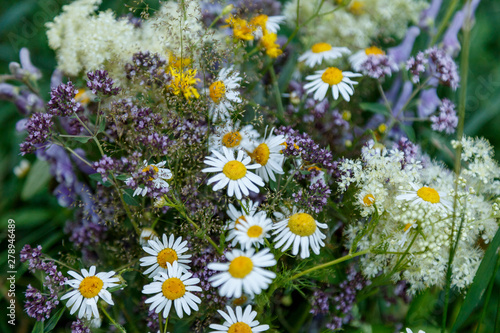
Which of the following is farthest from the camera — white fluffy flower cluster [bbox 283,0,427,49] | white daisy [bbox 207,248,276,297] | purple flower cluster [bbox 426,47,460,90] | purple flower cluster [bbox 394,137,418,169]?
white fluffy flower cluster [bbox 283,0,427,49]

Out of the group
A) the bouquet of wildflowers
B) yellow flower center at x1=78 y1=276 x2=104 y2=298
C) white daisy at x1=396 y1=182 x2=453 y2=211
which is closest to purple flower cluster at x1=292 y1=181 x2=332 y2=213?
the bouquet of wildflowers

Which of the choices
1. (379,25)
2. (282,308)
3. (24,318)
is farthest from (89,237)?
(379,25)

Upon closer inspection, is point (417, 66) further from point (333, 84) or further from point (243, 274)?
point (243, 274)

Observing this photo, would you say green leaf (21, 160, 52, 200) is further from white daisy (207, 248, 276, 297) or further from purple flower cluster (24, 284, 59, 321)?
white daisy (207, 248, 276, 297)

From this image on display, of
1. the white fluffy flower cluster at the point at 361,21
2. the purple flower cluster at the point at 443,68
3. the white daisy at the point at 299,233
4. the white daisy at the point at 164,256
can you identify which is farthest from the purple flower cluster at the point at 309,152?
the white fluffy flower cluster at the point at 361,21

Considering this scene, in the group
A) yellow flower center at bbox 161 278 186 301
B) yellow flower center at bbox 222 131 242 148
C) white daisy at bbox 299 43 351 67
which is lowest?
yellow flower center at bbox 161 278 186 301

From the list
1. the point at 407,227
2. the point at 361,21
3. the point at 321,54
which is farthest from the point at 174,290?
the point at 361,21
